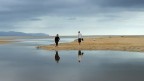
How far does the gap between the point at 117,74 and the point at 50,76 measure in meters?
4.20

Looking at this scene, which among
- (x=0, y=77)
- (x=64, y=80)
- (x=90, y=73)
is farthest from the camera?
(x=90, y=73)

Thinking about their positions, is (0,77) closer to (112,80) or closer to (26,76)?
(26,76)

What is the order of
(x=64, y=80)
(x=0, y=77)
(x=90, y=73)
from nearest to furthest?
(x=64, y=80) → (x=0, y=77) → (x=90, y=73)

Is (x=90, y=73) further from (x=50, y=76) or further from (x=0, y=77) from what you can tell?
(x=0, y=77)

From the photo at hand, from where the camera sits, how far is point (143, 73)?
19.4m

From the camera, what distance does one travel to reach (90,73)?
19312 mm

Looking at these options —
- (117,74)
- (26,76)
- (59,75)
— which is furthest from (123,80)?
(26,76)

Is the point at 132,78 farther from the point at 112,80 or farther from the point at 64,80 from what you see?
the point at 64,80

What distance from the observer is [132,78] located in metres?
17.4

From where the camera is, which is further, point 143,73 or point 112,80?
point 143,73

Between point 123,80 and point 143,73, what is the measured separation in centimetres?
316

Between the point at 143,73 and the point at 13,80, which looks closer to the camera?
the point at 13,80

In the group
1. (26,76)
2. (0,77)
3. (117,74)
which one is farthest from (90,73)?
(0,77)

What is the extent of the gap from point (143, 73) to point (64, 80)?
5.70m
